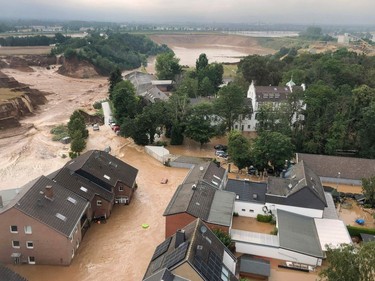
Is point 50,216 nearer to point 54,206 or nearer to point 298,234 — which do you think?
point 54,206

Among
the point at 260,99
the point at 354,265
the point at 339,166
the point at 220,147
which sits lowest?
the point at 220,147

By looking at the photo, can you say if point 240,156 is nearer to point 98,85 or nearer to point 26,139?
point 26,139

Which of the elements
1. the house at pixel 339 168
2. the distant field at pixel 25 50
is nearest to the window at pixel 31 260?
the house at pixel 339 168

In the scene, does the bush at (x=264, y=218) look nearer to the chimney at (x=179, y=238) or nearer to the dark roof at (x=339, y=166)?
the chimney at (x=179, y=238)

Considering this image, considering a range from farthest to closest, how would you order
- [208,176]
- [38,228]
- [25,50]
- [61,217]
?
[25,50], [208,176], [61,217], [38,228]

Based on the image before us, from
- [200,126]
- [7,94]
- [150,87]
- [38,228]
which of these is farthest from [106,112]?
[38,228]

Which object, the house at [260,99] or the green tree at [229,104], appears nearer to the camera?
the green tree at [229,104]
